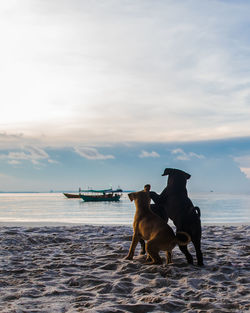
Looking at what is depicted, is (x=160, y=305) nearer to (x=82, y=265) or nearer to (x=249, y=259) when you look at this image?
(x=82, y=265)

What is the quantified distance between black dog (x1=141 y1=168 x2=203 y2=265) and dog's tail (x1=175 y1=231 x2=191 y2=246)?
0.11 m

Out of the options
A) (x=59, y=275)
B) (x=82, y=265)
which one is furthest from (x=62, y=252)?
(x=59, y=275)

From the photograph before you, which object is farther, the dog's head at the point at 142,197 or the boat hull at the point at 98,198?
the boat hull at the point at 98,198

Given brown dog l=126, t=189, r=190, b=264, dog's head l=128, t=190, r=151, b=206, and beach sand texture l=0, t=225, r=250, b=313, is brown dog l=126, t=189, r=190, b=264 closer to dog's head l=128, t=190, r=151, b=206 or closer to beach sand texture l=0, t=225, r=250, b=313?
dog's head l=128, t=190, r=151, b=206

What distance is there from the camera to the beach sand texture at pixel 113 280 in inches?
155

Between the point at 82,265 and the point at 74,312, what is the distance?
219 cm

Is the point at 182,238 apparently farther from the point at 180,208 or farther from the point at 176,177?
the point at 176,177

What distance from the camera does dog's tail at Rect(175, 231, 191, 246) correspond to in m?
5.36

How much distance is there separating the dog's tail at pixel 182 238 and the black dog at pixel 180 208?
0.11m

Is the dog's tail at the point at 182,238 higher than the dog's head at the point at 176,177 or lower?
lower

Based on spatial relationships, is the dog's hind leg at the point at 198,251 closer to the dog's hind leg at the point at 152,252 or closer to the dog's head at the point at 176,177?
the dog's hind leg at the point at 152,252

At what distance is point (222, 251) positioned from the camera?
7051 millimetres

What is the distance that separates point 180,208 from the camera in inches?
227

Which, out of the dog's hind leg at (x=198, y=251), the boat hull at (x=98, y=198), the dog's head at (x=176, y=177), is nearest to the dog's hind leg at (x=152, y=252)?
the dog's hind leg at (x=198, y=251)
